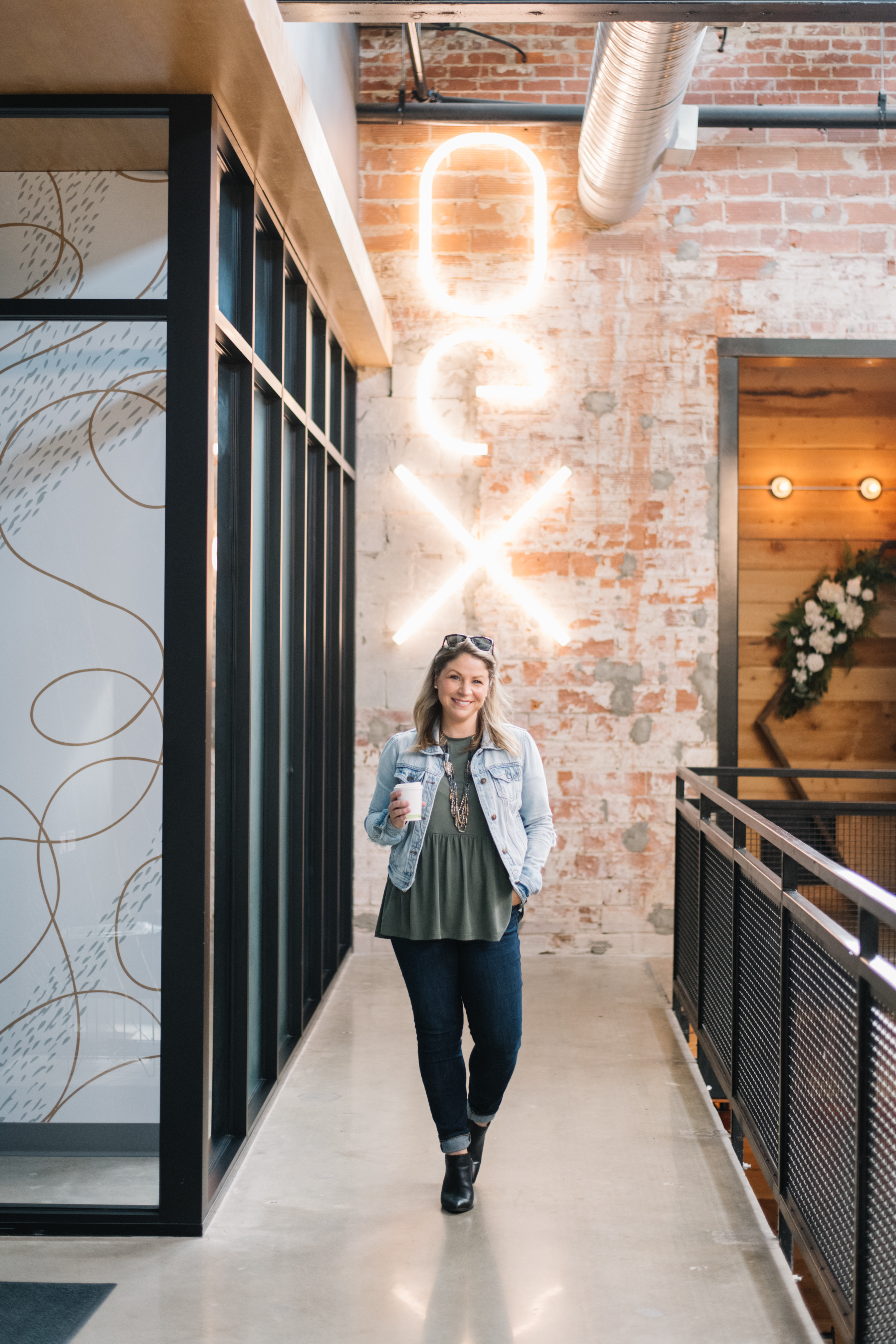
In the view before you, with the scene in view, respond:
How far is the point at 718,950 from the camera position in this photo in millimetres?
3629

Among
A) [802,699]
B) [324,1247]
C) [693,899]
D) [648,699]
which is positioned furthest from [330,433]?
[802,699]

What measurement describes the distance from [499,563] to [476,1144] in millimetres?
3269

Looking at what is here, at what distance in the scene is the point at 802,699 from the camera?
7500 millimetres

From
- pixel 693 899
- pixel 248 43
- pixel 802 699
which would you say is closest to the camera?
pixel 248 43

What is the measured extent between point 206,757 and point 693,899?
224 centimetres

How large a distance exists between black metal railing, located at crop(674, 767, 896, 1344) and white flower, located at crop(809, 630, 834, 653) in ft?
11.5

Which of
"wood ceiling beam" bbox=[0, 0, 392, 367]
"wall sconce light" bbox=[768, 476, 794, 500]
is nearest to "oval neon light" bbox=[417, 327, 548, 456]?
"wood ceiling beam" bbox=[0, 0, 392, 367]

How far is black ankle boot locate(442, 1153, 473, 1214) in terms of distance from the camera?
2.84 meters

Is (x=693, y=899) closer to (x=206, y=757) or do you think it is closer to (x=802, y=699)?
(x=206, y=757)

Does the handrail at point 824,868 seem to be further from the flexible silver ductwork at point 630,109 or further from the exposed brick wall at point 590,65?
the exposed brick wall at point 590,65

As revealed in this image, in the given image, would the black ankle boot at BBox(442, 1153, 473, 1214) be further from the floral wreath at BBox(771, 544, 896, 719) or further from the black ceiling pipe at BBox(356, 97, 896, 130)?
the floral wreath at BBox(771, 544, 896, 719)

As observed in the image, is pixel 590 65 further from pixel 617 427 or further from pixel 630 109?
pixel 617 427

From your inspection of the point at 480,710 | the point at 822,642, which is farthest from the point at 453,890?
the point at 822,642

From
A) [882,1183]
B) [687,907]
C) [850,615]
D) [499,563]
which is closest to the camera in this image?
[882,1183]
